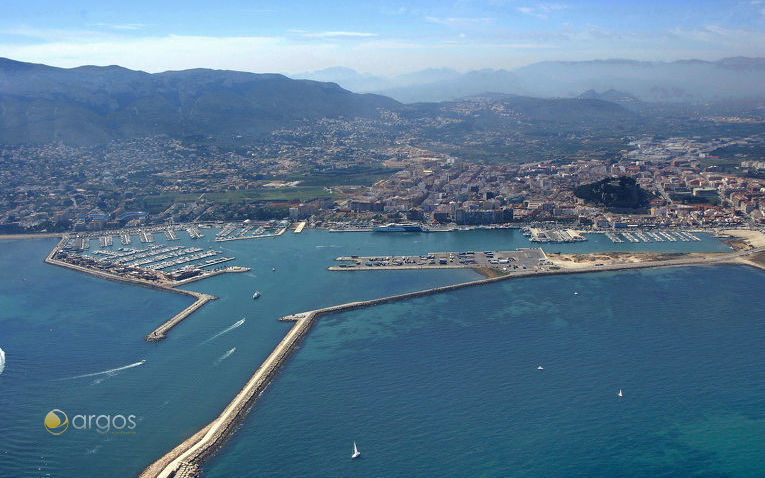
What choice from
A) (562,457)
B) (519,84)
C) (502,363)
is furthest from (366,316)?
(519,84)

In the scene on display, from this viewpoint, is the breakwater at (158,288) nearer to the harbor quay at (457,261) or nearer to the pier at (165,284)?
the pier at (165,284)

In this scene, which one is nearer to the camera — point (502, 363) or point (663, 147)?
point (502, 363)

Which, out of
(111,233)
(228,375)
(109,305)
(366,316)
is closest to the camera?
(228,375)

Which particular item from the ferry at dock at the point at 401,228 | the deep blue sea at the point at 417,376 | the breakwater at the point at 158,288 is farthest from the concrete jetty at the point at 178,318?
the ferry at dock at the point at 401,228

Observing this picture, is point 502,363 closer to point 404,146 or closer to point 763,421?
point 763,421

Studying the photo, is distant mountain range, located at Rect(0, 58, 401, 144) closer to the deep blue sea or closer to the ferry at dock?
the ferry at dock

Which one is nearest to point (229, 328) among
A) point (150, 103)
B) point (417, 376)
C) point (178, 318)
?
point (178, 318)

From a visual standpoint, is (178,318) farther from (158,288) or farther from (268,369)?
(268,369)
